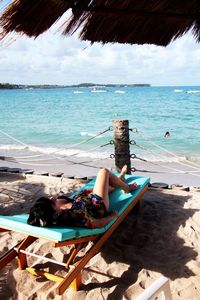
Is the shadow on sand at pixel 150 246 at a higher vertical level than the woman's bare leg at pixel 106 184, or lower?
lower

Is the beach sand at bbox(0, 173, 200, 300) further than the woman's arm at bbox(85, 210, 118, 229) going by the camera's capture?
No

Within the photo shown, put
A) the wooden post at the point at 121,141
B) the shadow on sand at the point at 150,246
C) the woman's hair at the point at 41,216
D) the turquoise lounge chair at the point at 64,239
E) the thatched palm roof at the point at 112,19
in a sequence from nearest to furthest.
A: the thatched palm roof at the point at 112,19
the turquoise lounge chair at the point at 64,239
the woman's hair at the point at 41,216
the shadow on sand at the point at 150,246
the wooden post at the point at 121,141

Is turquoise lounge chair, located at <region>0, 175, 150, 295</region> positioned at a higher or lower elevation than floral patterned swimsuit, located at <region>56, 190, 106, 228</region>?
lower

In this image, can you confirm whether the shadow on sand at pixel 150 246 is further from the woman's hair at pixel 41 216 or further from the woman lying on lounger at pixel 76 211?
the woman's hair at pixel 41 216

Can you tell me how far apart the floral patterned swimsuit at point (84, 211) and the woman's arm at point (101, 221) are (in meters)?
0.01

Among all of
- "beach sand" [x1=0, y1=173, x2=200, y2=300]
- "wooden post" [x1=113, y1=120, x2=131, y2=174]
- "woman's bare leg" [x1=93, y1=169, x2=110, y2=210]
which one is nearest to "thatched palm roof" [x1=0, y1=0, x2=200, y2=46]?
"woman's bare leg" [x1=93, y1=169, x2=110, y2=210]

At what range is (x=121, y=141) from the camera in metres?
5.32

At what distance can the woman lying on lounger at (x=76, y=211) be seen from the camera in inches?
114

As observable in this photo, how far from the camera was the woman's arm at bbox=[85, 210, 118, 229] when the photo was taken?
3.08 meters

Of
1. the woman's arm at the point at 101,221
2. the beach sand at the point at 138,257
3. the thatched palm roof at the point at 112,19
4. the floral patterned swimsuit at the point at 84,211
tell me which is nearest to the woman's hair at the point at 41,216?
the floral patterned swimsuit at the point at 84,211

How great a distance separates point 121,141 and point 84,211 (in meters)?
2.34

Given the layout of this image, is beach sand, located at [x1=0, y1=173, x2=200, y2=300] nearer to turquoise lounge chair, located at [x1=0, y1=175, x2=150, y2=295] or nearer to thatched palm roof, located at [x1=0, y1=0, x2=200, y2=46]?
turquoise lounge chair, located at [x1=0, y1=175, x2=150, y2=295]

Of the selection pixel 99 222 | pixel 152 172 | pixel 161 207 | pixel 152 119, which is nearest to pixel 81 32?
pixel 99 222

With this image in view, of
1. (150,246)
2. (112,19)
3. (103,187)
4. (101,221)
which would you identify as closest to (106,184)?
(103,187)
